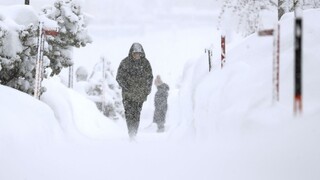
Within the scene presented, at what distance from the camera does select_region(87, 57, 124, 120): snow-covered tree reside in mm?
32250

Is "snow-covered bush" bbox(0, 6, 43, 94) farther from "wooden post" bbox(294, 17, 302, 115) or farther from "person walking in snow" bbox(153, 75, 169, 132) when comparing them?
"wooden post" bbox(294, 17, 302, 115)

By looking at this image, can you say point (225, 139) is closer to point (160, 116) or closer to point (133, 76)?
point (133, 76)

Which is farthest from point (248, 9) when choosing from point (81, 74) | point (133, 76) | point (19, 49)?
point (81, 74)

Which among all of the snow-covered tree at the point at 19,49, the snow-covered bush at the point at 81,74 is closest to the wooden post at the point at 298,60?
the snow-covered tree at the point at 19,49

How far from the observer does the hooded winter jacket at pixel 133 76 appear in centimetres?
845

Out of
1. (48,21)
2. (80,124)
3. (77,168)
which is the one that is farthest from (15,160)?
(80,124)

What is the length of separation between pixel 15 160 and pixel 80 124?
6667mm

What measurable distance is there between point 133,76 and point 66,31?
11.1 ft

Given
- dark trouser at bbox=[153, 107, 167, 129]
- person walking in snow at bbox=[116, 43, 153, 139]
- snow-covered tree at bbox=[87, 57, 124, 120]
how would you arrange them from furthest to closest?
snow-covered tree at bbox=[87, 57, 124, 120]
dark trouser at bbox=[153, 107, 167, 129]
person walking in snow at bbox=[116, 43, 153, 139]

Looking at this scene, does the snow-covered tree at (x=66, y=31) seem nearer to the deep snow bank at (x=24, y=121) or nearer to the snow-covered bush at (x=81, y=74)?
the deep snow bank at (x=24, y=121)

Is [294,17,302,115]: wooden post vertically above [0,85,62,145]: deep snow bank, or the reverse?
[294,17,302,115]: wooden post

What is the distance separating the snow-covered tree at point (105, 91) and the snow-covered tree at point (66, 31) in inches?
802

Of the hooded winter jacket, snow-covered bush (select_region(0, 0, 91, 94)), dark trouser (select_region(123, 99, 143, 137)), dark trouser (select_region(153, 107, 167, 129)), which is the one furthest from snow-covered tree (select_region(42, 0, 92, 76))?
dark trouser (select_region(153, 107, 167, 129))

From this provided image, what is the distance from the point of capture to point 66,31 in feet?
36.0
